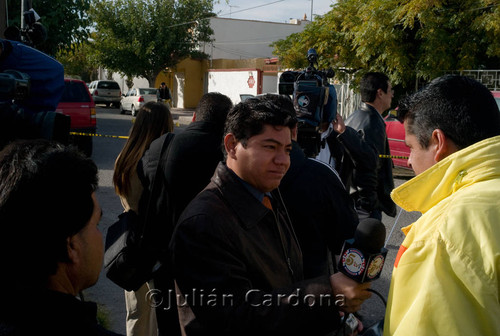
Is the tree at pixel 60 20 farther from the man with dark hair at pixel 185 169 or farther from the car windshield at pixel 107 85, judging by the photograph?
the car windshield at pixel 107 85

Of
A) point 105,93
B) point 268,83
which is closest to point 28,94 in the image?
point 268,83

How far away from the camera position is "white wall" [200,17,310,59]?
4191cm

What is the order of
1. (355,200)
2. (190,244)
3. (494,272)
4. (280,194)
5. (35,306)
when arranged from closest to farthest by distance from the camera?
(35,306) → (494,272) → (190,244) → (280,194) → (355,200)

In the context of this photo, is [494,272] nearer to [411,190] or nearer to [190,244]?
[411,190]

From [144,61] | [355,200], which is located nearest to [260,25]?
[144,61]

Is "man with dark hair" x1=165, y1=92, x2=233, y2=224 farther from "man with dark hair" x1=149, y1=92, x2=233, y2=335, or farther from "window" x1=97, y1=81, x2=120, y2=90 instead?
"window" x1=97, y1=81, x2=120, y2=90

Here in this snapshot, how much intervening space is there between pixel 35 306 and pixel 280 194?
1298mm

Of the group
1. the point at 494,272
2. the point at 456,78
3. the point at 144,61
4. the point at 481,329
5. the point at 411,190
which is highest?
the point at 144,61

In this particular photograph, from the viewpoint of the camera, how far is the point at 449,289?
4.34 feet

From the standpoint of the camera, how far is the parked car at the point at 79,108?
36.7 feet

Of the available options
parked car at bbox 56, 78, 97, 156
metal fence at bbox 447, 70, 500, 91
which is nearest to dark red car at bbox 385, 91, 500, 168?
metal fence at bbox 447, 70, 500, 91

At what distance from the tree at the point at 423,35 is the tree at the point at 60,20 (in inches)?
287

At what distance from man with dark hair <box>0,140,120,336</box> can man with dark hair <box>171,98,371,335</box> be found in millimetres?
461

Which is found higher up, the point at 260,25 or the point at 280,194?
the point at 260,25
